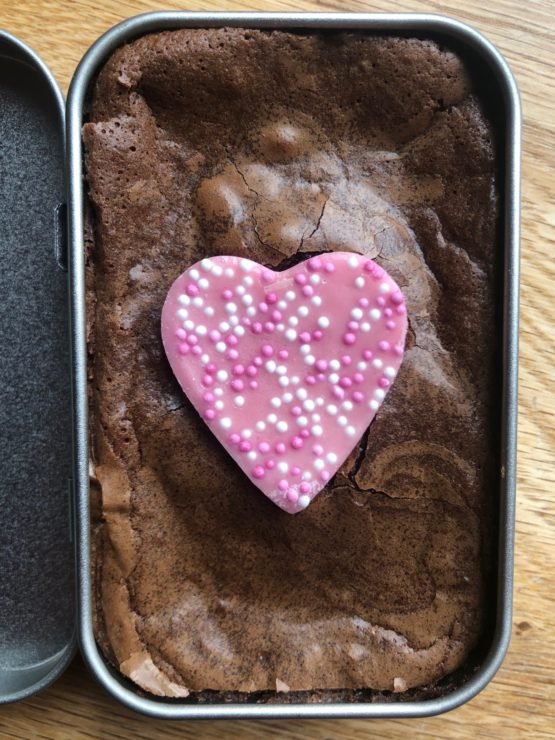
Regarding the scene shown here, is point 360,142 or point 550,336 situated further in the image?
point 550,336

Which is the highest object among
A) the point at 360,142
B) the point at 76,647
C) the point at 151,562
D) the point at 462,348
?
the point at 360,142

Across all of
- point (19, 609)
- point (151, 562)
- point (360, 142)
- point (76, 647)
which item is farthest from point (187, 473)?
point (360, 142)

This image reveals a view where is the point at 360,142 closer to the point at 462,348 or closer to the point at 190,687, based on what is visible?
the point at 462,348

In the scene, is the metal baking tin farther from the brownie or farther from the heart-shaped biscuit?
the heart-shaped biscuit

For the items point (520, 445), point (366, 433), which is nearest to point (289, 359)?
point (366, 433)

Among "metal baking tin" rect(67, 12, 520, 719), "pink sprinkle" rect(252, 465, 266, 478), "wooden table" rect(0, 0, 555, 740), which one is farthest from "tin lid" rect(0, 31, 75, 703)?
"pink sprinkle" rect(252, 465, 266, 478)

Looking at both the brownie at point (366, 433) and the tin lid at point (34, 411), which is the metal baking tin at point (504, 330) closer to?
the brownie at point (366, 433)
